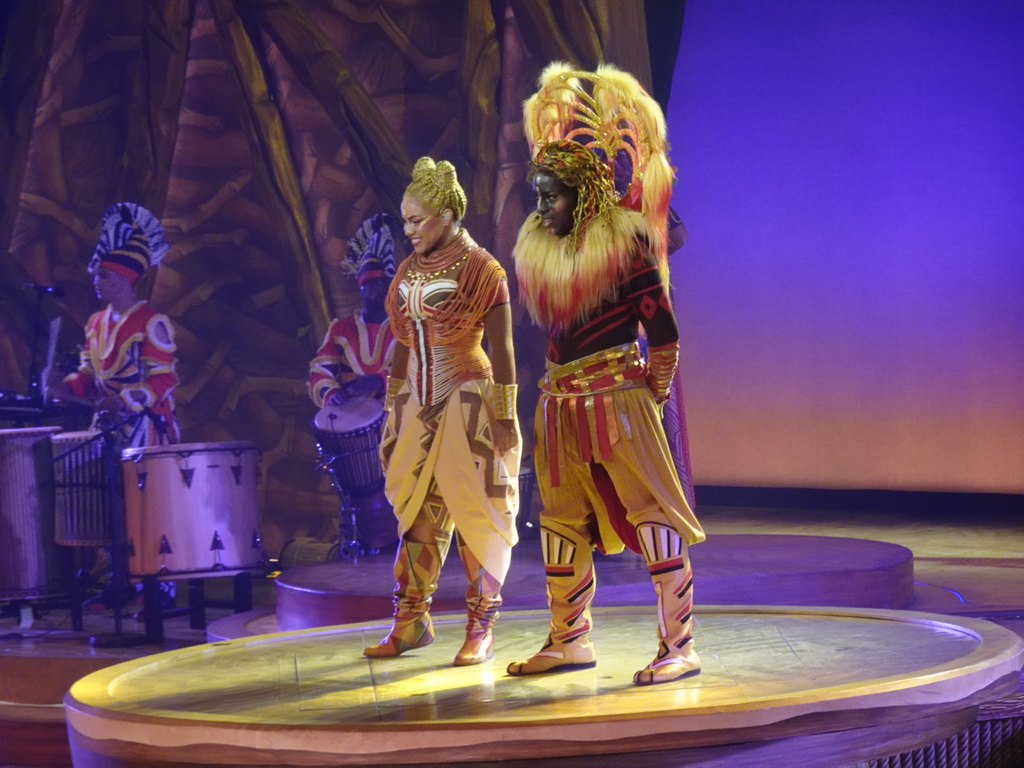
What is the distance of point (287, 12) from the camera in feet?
28.8

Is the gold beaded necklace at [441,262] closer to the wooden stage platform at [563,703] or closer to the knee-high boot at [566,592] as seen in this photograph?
the knee-high boot at [566,592]

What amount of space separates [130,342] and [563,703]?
441 cm

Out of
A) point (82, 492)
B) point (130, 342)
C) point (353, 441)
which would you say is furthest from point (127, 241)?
point (353, 441)

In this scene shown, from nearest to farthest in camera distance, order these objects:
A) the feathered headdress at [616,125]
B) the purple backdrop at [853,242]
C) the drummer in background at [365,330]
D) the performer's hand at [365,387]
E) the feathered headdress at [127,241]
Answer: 1. the feathered headdress at [616,125]
2. the feathered headdress at [127,241]
3. the performer's hand at [365,387]
4. the drummer in background at [365,330]
5. the purple backdrop at [853,242]

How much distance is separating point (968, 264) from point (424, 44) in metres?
3.89

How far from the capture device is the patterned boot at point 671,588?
371cm

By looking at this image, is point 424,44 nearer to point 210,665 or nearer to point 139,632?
point 139,632

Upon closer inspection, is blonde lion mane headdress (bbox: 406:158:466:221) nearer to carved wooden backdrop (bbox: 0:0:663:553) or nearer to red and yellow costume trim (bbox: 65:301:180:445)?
red and yellow costume trim (bbox: 65:301:180:445)

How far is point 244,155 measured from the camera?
9258 mm

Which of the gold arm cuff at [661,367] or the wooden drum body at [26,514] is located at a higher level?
the gold arm cuff at [661,367]

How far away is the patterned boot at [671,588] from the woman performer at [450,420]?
1.83ft

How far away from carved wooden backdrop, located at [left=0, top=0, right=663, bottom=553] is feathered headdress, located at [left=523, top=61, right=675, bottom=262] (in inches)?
168

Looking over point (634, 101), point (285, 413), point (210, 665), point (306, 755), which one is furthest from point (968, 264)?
point (306, 755)

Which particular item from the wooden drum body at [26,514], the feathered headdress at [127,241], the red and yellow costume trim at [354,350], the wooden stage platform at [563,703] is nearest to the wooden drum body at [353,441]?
the red and yellow costume trim at [354,350]
